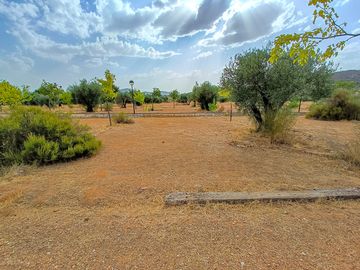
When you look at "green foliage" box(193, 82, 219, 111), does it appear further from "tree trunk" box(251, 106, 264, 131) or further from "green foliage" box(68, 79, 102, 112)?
"tree trunk" box(251, 106, 264, 131)

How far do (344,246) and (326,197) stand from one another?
3.92 ft

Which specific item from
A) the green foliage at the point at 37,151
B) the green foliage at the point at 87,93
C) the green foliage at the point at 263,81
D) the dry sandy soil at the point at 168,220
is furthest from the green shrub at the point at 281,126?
the green foliage at the point at 87,93

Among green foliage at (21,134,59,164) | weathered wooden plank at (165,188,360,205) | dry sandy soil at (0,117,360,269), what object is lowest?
dry sandy soil at (0,117,360,269)

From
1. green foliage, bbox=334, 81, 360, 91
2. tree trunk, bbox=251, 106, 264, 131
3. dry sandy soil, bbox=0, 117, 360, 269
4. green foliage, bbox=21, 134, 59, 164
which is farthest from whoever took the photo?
green foliage, bbox=334, 81, 360, 91

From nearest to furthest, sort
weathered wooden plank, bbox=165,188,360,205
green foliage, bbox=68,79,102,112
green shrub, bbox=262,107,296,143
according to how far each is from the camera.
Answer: weathered wooden plank, bbox=165,188,360,205, green shrub, bbox=262,107,296,143, green foliage, bbox=68,79,102,112

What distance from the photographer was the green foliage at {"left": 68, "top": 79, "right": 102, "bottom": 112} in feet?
93.2

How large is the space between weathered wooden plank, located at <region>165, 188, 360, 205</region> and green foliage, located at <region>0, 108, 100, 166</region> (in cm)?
390

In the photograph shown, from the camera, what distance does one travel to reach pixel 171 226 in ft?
8.61

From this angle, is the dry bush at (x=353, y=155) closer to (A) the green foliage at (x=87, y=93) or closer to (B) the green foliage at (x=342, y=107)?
(B) the green foliage at (x=342, y=107)

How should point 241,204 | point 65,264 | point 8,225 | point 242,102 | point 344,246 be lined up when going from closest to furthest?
1. point 65,264
2. point 344,246
3. point 8,225
4. point 241,204
5. point 242,102

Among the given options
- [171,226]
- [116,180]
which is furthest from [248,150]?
[171,226]

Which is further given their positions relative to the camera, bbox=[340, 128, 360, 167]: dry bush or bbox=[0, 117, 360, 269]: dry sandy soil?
bbox=[340, 128, 360, 167]: dry bush

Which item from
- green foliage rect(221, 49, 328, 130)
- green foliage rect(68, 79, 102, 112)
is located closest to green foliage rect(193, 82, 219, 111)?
Result: green foliage rect(68, 79, 102, 112)

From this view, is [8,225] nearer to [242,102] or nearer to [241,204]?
[241,204]
